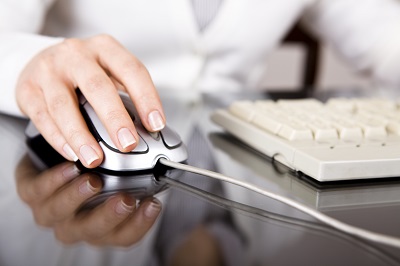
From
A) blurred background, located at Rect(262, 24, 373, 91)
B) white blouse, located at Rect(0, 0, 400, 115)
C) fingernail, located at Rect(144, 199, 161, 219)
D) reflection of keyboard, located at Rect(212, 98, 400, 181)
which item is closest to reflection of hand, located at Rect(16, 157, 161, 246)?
fingernail, located at Rect(144, 199, 161, 219)

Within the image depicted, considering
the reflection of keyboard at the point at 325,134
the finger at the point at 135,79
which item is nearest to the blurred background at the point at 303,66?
the reflection of keyboard at the point at 325,134

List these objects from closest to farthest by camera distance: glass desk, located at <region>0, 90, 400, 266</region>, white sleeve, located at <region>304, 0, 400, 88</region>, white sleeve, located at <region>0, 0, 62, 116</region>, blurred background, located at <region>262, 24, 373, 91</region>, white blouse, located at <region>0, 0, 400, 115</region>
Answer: glass desk, located at <region>0, 90, 400, 266</region>, white sleeve, located at <region>0, 0, 62, 116</region>, white blouse, located at <region>0, 0, 400, 115</region>, white sleeve, located at <region>304, 0, 400, 88</region>, blurred background, located at <region>262, 24, 373, 91</region>

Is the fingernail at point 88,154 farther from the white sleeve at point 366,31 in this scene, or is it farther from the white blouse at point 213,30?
the white sleeve at point 366,31

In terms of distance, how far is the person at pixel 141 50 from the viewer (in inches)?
16.3

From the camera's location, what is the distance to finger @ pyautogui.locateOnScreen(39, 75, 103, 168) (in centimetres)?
38

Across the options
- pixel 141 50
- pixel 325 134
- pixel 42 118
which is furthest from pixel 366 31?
pixel 42 118

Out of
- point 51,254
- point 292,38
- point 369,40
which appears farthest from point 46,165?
point 292,38

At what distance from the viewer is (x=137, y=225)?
11.6 inches

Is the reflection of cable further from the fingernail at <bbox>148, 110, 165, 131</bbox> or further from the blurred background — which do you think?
the blurred background

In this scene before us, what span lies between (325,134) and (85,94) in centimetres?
19

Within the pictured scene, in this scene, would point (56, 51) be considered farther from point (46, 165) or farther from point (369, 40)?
point (369, 40)

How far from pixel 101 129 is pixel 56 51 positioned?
117 mm

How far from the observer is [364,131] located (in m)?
0.46

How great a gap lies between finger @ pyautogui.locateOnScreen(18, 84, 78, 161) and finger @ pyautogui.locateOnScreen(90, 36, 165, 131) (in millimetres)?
60
